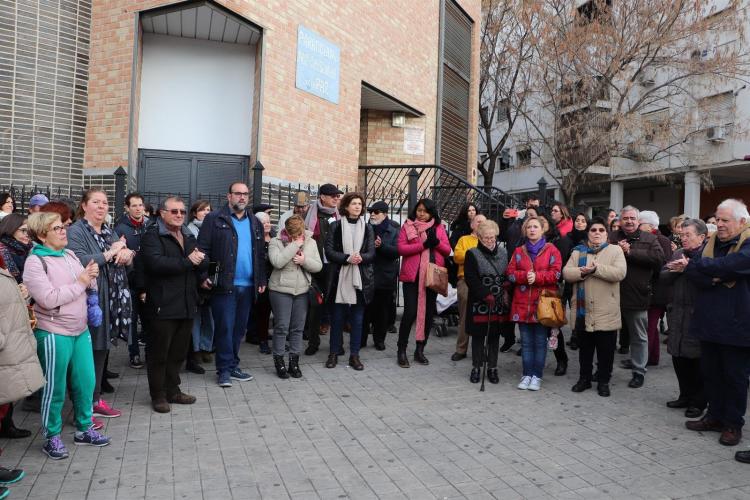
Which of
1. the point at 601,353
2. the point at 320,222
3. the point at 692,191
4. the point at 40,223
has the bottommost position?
the point at 601,353

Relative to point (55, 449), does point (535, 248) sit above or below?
above


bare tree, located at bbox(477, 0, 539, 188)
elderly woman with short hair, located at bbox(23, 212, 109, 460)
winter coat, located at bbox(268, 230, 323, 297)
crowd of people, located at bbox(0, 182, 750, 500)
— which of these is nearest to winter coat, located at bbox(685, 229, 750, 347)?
crowd of people, located at bbox(0, 182, 750, 500)

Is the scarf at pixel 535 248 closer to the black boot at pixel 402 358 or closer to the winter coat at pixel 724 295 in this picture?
the winter coat at pixel 724 295

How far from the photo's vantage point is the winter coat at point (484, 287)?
Result: 251 inches

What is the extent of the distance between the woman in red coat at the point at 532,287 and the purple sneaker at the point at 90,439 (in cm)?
390

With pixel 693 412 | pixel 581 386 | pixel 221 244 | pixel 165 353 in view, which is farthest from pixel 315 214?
pixel 693 412

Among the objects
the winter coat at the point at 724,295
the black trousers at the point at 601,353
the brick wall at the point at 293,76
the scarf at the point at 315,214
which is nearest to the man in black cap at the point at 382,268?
the scarf at the point at 315,214

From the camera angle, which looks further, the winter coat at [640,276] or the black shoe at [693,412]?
the winter coat at [640,276]

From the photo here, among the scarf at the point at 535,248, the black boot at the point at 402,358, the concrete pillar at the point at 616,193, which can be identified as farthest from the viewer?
the concrete pillar at the point at 616,193

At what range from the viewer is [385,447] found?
14.6ft

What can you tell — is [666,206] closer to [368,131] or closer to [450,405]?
[368,131]

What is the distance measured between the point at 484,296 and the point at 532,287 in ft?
1.64

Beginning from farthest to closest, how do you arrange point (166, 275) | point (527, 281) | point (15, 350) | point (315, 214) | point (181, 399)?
point (315, 214) → point (527, 281) → point (181, 399) → point (166, 275) → point (15, 350)

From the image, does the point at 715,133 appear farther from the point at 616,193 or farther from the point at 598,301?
the point at 598,301
